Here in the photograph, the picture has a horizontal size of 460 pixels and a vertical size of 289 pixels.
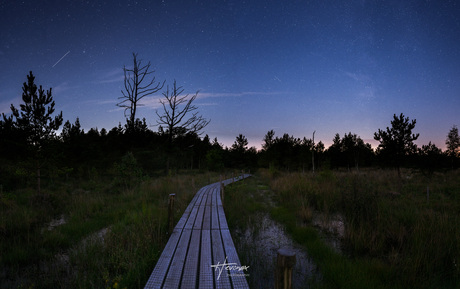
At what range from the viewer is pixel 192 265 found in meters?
3.13

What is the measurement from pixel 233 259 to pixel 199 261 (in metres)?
0.62

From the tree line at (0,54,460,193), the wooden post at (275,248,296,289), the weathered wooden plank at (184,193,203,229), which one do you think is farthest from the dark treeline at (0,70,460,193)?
the wooden post at (275,248,296,289)

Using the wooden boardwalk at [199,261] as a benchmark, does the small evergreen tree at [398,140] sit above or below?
above

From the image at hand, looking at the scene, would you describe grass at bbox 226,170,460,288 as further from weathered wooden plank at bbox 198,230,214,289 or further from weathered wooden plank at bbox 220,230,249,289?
weathered wooden plank at bbox 198,230,214,289

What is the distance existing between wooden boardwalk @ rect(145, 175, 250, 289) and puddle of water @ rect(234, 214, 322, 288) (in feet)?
1.37

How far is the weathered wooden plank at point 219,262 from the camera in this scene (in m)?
2.65

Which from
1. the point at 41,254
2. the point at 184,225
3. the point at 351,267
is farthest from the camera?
the point at 184,225

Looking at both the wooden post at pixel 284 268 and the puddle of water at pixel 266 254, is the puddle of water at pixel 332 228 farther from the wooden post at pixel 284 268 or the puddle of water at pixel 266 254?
the wooden post at pixel 284 268

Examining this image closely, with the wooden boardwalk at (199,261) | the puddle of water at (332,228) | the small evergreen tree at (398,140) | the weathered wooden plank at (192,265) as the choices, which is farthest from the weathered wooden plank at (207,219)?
the small evergreen tree at (398,140)

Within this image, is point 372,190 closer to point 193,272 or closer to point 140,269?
point 193,272

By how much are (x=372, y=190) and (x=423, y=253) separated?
3.17 meters

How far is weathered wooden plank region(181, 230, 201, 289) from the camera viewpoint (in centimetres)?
265

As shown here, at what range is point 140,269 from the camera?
11.3 ft

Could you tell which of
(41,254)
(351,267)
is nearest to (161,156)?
(41,254)
